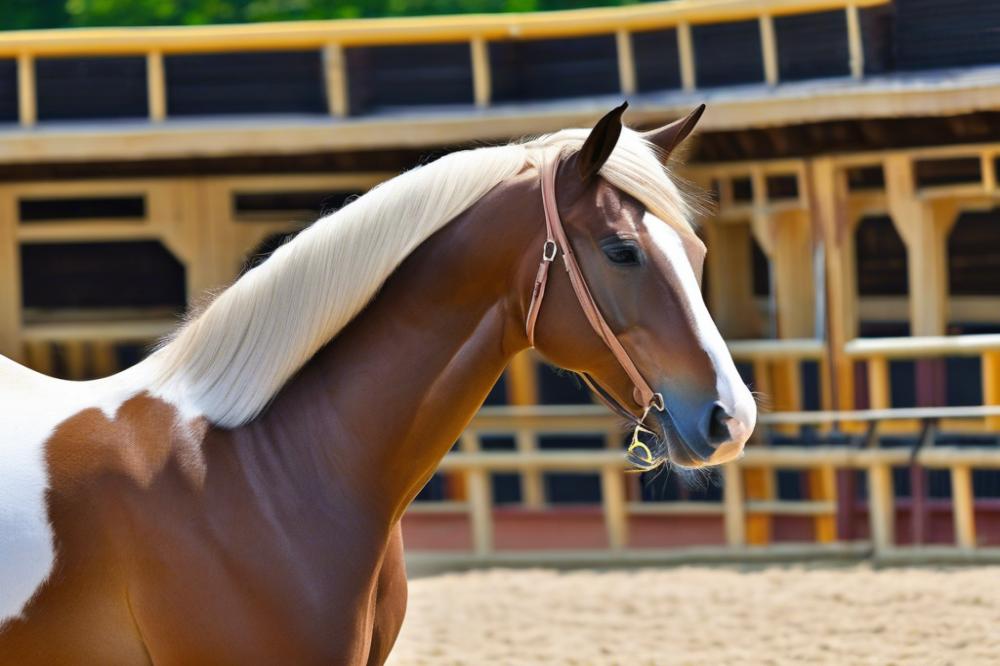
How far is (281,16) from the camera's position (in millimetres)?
16609

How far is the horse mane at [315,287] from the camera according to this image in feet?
9.42

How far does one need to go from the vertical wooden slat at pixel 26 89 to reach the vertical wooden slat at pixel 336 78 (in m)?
1.80

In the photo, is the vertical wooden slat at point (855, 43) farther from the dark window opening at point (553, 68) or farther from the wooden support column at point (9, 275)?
the wooden support column at point (9, 275)

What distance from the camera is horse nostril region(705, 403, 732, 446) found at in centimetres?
261

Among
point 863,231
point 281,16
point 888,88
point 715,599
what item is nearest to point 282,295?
point 715,599

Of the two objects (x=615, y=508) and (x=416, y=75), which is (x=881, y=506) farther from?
(x=416, y=75)

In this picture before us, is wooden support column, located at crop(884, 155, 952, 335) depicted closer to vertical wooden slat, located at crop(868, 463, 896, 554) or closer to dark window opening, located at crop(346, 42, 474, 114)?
vertical wooden slat, located at crop(868, 463, 896, 554)

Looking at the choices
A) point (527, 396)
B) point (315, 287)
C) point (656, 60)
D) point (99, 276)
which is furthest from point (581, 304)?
point (99, 276)

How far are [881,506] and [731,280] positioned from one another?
1890 mm

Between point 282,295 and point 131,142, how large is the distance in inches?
238

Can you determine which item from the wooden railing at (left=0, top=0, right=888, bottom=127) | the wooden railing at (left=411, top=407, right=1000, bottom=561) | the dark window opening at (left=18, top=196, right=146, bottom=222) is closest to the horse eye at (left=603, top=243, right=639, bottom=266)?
the wooden railing at (left=411, top=407, right=1000, bottom=561)

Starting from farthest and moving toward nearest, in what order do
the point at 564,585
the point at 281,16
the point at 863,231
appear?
the point at 281,16, the point at 863,231, the point at 564,585

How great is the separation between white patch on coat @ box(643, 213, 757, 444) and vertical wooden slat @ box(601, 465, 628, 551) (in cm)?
598

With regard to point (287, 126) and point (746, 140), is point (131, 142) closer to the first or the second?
point (287, 126)
